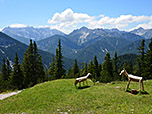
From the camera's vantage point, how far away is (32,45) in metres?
52.8

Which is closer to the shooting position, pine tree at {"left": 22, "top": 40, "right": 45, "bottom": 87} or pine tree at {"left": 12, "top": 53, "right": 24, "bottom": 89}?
pine tree at {"left": 12, "top": 53, "right": 24, "bottom": 89}

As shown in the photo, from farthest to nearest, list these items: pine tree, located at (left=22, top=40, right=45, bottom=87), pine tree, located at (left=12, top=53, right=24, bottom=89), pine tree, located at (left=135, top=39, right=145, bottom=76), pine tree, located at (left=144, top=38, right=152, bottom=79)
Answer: pine tree, located at (left=135, top=39, right=145, bottom=76) < pine tree, located at (left=144, top=38, right=152, bottom=79) < pine tree, located at (left=22, top=40, right=45, bottom=87) < pine tree, located at (left=12, top=53, right=24, bottom=89)

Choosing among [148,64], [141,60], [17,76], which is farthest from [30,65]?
[148,64]

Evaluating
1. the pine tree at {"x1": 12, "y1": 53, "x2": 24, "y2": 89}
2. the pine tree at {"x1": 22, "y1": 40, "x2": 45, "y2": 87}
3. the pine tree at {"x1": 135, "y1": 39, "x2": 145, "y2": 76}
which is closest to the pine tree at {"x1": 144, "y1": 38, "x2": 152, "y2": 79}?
the pine tree at {"x1": 135, "y1": 39, "x2": 145, "y2": 76}

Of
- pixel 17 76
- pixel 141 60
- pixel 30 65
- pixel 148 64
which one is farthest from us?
pixel 141 60

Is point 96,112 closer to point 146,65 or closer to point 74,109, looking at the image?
point 74,109

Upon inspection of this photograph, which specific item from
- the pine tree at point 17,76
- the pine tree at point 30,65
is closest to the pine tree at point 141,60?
the pine tree at point 30,65

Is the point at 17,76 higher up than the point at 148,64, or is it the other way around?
the point at 148,64

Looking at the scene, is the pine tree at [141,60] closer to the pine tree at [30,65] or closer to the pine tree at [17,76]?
the pine tree at [30,65]

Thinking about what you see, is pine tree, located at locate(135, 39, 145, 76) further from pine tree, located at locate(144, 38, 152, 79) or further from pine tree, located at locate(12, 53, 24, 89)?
pine tree, located at locate(12, 53, 24, 89)

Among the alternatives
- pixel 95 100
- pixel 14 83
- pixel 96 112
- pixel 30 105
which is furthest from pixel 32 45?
pixel 96 112

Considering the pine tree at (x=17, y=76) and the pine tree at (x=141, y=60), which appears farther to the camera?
the pine tree at (x=141, y=60)

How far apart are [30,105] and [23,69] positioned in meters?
38.0

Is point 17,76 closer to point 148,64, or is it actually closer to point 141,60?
point 141,60
